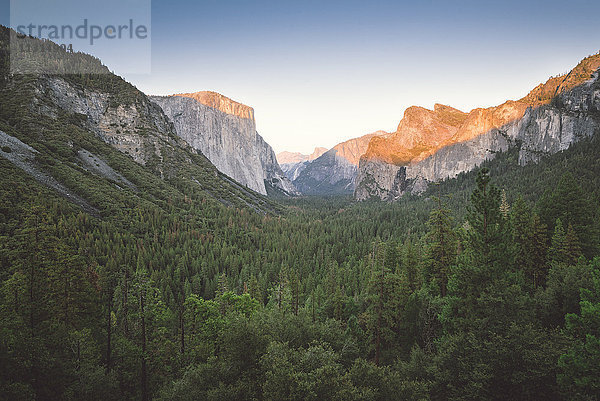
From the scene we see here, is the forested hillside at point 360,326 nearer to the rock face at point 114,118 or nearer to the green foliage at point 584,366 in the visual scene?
the green foliage at point 584,366

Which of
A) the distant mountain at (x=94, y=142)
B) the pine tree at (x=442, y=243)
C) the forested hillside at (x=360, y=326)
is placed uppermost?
the distant mountain at (x=94, y=142)

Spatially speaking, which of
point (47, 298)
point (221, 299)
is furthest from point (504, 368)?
point (47, 298)

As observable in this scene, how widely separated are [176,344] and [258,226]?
82809 millimetres

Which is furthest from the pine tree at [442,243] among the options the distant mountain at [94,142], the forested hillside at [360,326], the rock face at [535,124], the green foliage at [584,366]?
the rock face at [535,124]

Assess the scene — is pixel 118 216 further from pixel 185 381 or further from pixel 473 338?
pixel 473 338

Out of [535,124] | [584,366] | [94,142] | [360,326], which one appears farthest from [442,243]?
[535,124]

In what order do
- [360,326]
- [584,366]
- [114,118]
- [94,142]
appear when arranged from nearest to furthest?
[584,366] < [360,326] < [94,142] < [114,118]

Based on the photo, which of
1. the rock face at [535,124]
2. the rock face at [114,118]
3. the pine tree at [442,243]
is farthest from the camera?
the rock face at [535,124]

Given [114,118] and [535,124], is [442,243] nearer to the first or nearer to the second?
[114,118]

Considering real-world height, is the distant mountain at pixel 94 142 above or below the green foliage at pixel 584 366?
above

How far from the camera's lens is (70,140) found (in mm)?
94375

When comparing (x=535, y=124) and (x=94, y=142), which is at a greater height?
(x=535, y=124)

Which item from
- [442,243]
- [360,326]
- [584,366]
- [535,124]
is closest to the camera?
[584,366]

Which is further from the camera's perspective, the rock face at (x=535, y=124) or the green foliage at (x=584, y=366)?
the rock face at (x=535, y=124)
